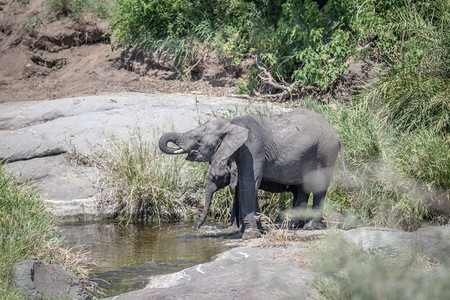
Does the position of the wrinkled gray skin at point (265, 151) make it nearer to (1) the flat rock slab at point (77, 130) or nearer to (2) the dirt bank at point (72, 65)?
(1) the flat rock slab at point (77, 130)

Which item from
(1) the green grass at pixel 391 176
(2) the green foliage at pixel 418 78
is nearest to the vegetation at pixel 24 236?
(1) the green grass at pixel 391 176

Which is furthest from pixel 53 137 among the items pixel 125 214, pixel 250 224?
pixel 250 224

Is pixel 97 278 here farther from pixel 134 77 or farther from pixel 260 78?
pixel 134 77

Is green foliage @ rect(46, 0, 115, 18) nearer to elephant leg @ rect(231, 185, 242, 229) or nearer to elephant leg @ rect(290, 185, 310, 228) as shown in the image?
elephant leg @ rect(231, 185, 242, 229)

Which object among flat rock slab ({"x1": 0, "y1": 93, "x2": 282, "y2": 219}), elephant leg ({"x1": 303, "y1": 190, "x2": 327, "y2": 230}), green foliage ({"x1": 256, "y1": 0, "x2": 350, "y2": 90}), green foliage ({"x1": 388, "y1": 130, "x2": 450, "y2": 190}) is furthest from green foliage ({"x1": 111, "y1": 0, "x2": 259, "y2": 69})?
elephant leg ({"x1": 303, "y1": 190, "x2": 327, "y2": 230})

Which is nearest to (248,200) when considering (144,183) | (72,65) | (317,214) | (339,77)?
(317,214)

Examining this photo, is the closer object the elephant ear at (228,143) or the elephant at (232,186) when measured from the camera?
the elephant ear at (228,143)

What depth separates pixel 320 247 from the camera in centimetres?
621

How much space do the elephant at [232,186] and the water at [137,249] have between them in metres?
0.34

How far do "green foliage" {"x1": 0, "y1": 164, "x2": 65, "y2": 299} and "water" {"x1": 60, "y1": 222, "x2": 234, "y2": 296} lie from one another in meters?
0.41

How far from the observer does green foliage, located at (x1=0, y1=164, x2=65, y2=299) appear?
19.0 feet

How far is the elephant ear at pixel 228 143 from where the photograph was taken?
327 inches

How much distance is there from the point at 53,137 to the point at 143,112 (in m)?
1.68

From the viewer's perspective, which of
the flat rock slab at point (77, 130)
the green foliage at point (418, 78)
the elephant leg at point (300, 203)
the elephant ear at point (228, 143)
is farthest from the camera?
A: the green foliage at point (418, 78)
